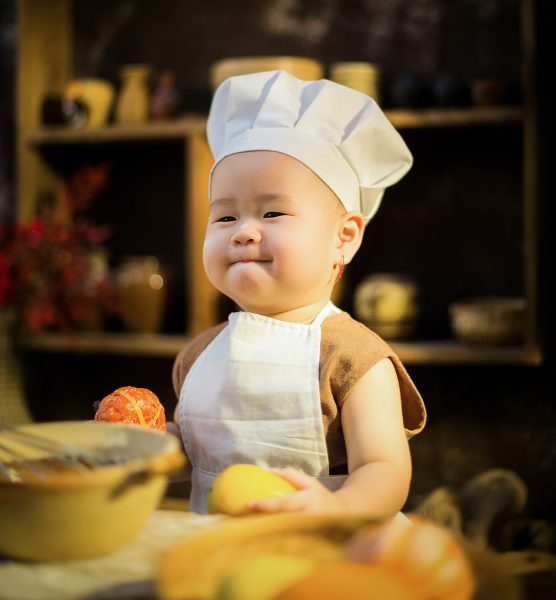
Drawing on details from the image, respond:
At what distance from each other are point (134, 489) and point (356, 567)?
21 cm

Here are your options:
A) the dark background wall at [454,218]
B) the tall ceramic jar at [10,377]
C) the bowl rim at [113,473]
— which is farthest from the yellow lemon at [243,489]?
the tall ceramic jar at [10,377]

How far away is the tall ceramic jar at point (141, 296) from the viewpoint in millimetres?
2830

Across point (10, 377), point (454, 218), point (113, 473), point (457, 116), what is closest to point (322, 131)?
point (113, 473)

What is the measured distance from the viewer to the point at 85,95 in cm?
290

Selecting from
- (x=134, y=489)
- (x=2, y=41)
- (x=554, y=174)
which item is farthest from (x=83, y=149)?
(x=134, y=489)

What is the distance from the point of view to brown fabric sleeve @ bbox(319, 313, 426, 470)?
3.61ft

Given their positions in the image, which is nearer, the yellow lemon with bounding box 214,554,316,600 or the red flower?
the yellow lemon with bounding box 214,554,316,600

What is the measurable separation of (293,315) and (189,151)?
5.30 ft

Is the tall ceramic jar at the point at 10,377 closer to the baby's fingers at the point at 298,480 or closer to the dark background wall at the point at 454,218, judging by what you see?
the dark background wall at the point at 454,218

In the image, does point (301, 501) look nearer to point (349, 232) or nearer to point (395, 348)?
point (349, 232)

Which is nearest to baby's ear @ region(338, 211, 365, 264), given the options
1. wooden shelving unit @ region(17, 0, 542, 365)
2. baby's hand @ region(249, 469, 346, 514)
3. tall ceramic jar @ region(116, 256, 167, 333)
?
baby's hand @ region(249, 469, 346, 514)

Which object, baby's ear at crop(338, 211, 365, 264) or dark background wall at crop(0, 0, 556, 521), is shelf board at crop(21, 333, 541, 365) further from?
baby's ear at crop(338, 211, 365, 264)

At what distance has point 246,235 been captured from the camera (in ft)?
3.66

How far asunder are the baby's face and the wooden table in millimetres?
470
